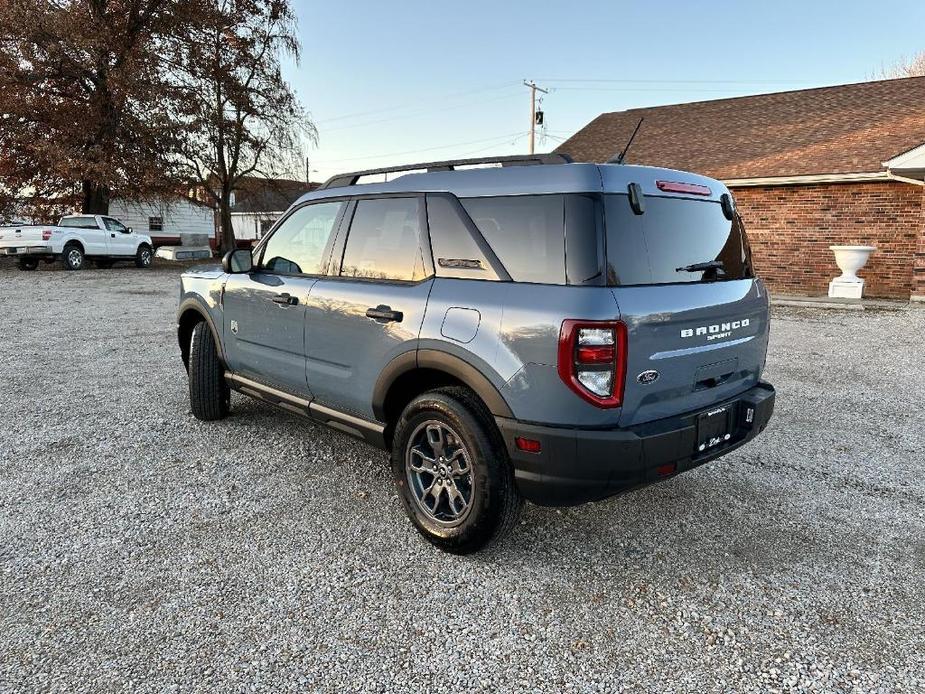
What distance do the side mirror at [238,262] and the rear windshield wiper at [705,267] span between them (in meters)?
2.90

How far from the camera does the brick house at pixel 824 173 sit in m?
14.0

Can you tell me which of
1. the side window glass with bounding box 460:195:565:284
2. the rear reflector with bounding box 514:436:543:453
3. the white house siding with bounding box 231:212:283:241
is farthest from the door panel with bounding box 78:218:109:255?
the white house siding with bounding box 231:212:283:241

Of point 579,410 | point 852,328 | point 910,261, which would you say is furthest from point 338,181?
point 910,261

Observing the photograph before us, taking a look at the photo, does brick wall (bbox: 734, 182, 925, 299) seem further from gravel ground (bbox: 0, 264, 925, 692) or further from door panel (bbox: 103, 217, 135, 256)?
door panel (bbox: 103, 217, 135, 256)

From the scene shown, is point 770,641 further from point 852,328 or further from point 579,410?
point 852,328

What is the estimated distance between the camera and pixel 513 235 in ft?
9.05

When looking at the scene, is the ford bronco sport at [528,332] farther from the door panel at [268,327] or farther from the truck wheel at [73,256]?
the truck wheel at [73,256]

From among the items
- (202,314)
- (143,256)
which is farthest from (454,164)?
(143,256)

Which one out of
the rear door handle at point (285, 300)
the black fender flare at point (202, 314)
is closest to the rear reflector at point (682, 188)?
the rear door handle at point (285, 300)

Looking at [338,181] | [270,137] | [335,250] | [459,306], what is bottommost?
[459,306]

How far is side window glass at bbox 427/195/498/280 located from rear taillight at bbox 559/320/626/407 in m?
0.54

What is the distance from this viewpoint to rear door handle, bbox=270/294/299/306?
372 cm

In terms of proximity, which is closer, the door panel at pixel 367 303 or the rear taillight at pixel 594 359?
the rear taillight at pixel 594 359

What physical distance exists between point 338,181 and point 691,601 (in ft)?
9.95
